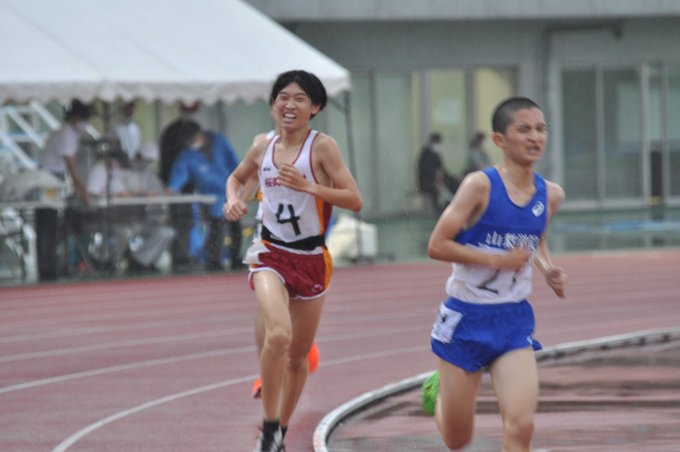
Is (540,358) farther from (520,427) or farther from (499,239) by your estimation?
(520,427)

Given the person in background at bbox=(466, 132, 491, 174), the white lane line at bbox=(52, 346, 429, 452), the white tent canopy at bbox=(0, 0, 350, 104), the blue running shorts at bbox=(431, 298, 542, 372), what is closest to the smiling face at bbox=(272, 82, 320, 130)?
the blue running shorts at bbox=(431, 298, 542, 372)

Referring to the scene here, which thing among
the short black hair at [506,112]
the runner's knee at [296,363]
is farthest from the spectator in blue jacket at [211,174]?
the short black hair at [506,112]

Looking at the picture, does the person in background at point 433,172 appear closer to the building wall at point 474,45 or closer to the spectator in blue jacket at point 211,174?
the building wall at point 474,45

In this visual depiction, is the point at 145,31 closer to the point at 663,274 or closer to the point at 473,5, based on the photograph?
the point at 663,274

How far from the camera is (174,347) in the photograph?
13.4 meters

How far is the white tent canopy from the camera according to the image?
64.7ft

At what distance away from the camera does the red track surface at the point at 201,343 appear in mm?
9195

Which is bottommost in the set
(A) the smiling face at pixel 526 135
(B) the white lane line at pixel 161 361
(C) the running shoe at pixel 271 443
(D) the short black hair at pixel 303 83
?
(B) the white lane line at pixel 161 361

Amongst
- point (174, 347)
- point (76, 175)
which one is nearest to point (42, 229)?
point (76, 175)

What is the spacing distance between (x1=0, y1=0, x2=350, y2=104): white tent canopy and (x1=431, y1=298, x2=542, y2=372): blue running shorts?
45.1 feet

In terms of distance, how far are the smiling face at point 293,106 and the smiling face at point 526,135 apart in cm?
176

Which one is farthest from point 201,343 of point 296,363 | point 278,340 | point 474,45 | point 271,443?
point 474,45

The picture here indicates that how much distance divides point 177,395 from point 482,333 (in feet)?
15.0

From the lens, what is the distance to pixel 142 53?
2091 centimetres
